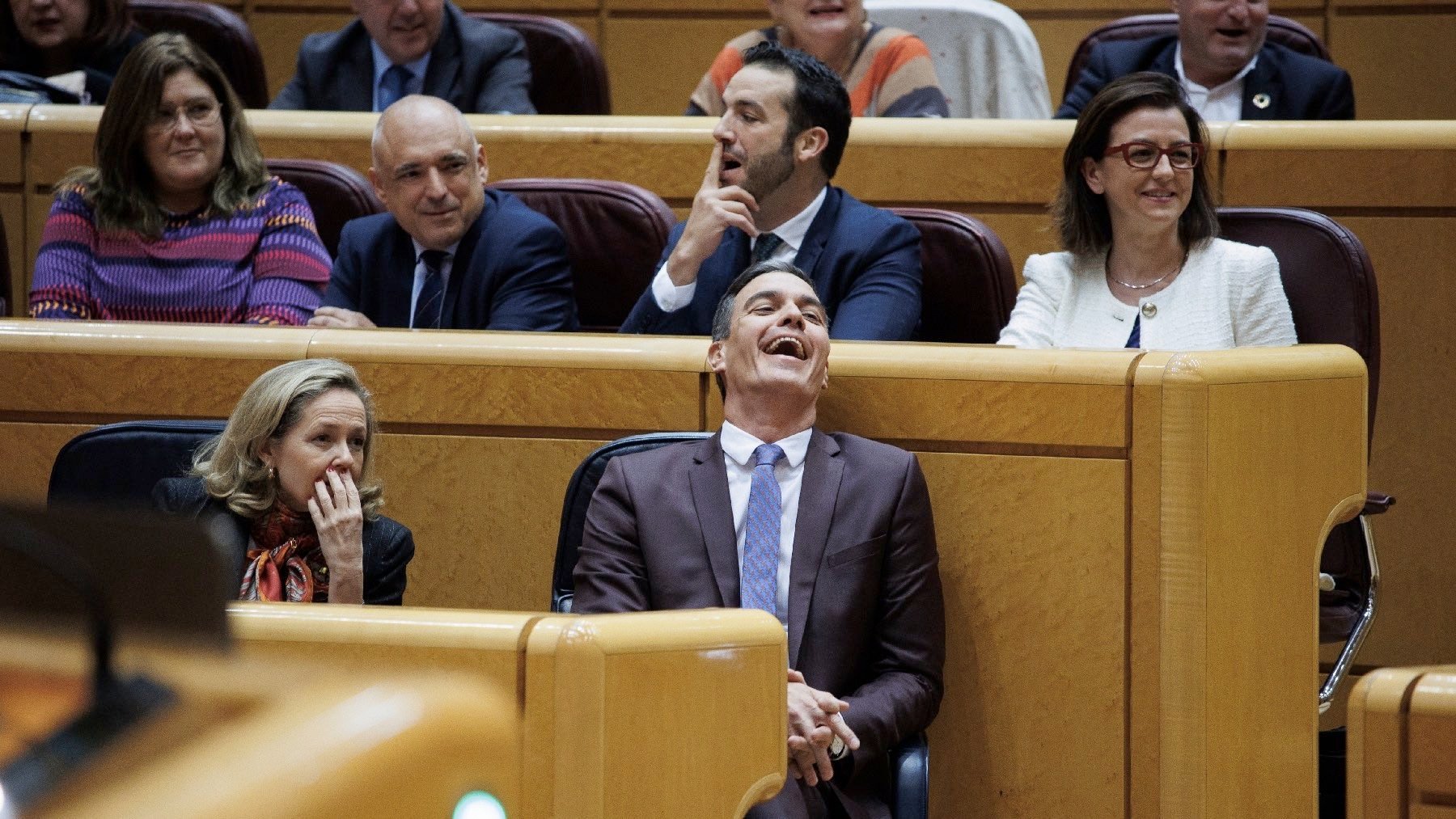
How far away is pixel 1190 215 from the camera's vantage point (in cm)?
237

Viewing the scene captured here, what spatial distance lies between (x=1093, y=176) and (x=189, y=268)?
4.17 ft

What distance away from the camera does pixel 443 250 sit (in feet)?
8.30

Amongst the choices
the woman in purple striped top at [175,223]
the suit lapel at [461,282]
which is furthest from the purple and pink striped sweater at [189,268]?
the suit lapel at [461,282]

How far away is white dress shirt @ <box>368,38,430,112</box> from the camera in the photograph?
3.33 m

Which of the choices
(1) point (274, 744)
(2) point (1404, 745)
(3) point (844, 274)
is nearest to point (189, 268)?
(3) point (844, 274)

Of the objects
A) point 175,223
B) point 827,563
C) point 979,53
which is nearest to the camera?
point 827,563

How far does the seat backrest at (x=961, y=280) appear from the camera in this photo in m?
2.46

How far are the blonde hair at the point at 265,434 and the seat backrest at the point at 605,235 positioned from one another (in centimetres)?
76

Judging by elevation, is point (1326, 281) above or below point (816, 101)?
below

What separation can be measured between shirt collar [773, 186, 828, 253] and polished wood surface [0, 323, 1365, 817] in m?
0.45

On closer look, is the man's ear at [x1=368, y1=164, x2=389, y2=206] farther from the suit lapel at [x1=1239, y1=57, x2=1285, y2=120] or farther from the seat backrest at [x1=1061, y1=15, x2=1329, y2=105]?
the suit lapel at [x1=1239, y1=57, x2=1285, y2=120]

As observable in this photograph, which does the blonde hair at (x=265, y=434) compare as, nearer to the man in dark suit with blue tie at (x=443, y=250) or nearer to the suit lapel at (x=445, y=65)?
the man in dark suit with blue tie at (x=443, y=250)

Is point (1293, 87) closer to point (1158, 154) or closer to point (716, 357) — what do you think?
point (1158, 154)

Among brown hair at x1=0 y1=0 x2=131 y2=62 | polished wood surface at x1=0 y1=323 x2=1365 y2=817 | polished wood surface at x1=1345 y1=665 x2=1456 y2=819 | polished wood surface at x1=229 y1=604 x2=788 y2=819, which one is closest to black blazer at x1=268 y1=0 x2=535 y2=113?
brown hair at x1=0 y1=0 x2=131 y2=62
